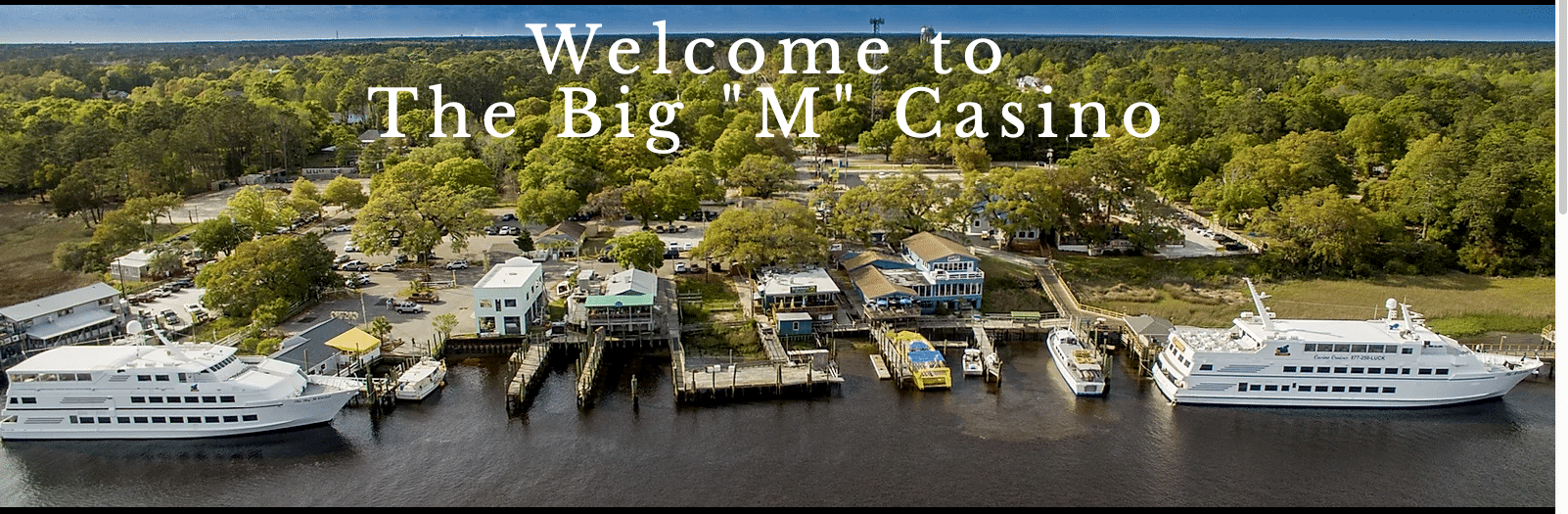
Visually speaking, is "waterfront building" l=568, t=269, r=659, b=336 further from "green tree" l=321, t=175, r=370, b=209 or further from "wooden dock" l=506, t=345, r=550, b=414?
"green tree" l=321, t=175, r=370, b=209

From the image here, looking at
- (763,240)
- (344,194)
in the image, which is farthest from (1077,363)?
(344,194)

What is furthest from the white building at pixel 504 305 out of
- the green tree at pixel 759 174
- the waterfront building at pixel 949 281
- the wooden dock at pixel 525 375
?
the green tree at pixel 759 174

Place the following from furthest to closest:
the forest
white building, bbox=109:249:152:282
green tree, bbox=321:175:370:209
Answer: green tree, bbox=321:175:370:209, the forest, white building, bbox=109:249:152:282

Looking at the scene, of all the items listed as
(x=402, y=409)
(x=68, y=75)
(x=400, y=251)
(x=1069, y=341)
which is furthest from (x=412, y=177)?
(x=68, y=75)

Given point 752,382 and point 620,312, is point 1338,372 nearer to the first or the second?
point 752,382

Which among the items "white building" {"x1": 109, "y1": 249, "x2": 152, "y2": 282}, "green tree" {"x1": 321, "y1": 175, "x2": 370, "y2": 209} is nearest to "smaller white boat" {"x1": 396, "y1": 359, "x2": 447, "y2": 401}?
"white building" {"x1": 109, "y1": 249, "x2": 152, "y2": 282}
